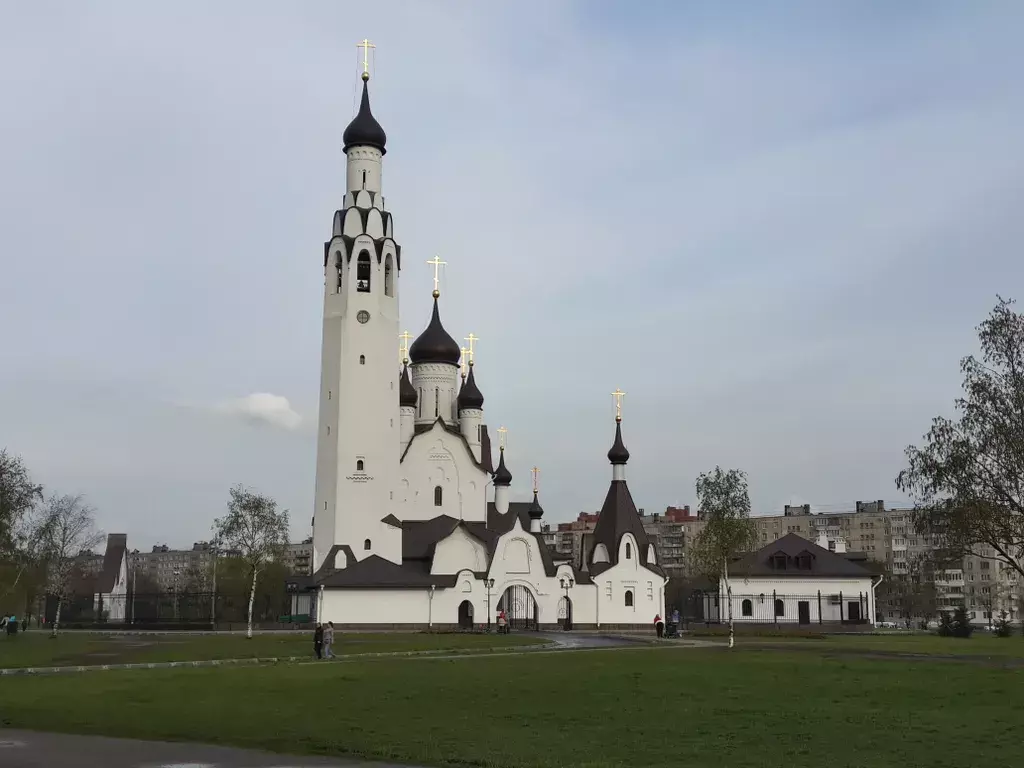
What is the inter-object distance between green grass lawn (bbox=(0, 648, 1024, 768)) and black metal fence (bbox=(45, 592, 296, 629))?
114 feet

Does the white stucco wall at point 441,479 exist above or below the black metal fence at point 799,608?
above

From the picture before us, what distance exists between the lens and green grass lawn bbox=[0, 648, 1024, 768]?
13.2m

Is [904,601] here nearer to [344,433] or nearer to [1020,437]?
[344,433]

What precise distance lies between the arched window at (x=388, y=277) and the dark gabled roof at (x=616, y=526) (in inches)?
663

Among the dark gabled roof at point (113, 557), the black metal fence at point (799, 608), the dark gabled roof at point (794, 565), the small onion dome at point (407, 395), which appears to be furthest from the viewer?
the dark gabled roof at point (113, 557)

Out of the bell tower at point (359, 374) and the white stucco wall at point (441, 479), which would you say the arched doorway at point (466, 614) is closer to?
the bell tower at point (359, 374)

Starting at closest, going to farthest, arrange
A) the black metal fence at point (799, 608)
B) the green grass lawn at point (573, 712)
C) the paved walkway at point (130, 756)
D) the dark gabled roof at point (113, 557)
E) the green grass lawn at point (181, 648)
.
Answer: the paved walkway at point (130, 756)
the green grass lawn at point (573, 712)
the green grass lawn at point (181, 648)
the black metal fence at point (799, 608)
the dark gabled roof at point (113, 557)

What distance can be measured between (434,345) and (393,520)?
12967 millimetres

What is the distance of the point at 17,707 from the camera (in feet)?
58.2

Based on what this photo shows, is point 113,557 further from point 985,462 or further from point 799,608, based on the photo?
point 985,462

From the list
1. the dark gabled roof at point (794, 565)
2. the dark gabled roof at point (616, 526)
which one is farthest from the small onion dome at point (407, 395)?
the dark gabled roof at point (794, 565)

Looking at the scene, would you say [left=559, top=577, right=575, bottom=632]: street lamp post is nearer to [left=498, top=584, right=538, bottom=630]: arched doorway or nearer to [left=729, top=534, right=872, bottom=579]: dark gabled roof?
[left=498, top=584, right=538, bottom=630]: arched doorway

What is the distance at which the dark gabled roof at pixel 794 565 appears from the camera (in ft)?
226

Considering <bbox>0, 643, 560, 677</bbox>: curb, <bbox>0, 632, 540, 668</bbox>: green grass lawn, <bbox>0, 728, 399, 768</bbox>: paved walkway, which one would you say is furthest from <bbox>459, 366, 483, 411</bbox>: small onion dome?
<bbox>0, 728, 399, 768</bbox>: paved walkway
